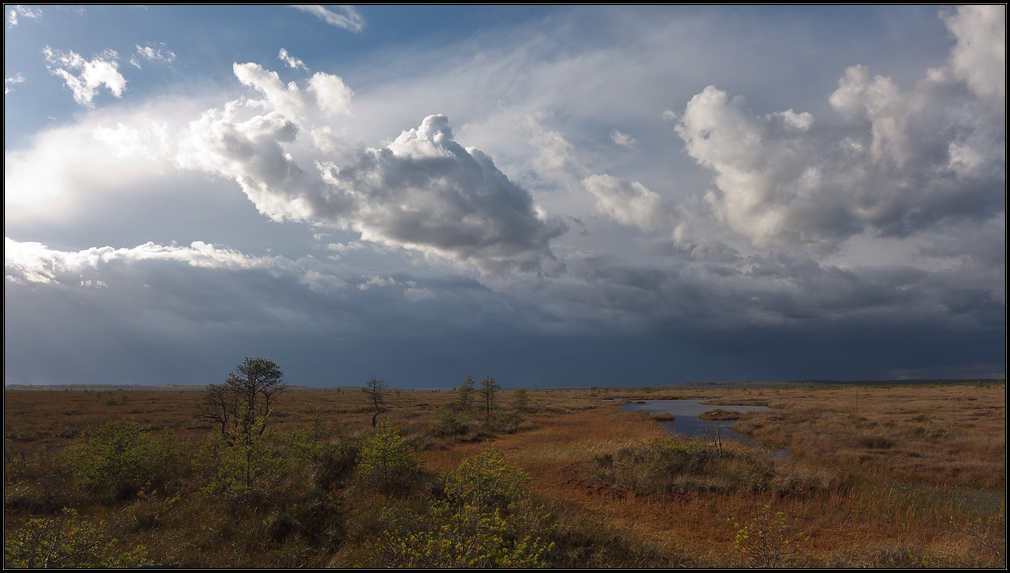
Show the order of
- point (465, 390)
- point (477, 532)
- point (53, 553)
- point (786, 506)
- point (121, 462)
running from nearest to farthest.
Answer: point (53, 553), point (477, 532), point (786, 506), point (121, 462), point (465, 390)

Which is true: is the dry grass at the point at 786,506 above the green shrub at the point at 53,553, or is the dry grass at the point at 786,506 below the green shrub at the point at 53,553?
below

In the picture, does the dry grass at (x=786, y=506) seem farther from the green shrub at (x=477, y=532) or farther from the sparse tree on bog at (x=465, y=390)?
the sparse tree on bog at (x=465, y=390)

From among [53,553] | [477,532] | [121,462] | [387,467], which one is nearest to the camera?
[53,553]

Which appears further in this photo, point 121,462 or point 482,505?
point 121,462

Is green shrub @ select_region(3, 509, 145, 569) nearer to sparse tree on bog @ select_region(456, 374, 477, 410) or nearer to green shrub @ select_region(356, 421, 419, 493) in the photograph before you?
green shrub @ select_region(356, 421, 419, 493)

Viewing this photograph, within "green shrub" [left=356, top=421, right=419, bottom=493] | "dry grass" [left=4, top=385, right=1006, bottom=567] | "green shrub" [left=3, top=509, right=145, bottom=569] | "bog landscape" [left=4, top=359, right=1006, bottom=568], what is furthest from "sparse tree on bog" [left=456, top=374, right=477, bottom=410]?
"green shrub" [left=3, top=509, right=145, bottom=569]

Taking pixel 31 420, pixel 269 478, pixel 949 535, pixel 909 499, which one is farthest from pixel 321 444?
pixel 31 420

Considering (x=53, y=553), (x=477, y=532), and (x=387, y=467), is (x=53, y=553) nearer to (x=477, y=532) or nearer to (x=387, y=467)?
(x=477, y=532)

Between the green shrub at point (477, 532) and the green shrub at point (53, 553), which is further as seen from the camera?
the green shrub at point (477, 532)

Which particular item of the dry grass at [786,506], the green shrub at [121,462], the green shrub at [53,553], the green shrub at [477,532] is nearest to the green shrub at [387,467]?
the dry grass at [786,506]

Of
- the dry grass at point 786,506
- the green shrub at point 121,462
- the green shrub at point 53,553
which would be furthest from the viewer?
the green shrub at point 121,462

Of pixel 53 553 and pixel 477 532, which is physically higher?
pixel 53 553

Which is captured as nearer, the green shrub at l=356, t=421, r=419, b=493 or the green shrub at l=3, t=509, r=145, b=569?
the green shrub at l=3, t=509, r=145, b=569

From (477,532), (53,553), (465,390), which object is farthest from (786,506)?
(465,390)
